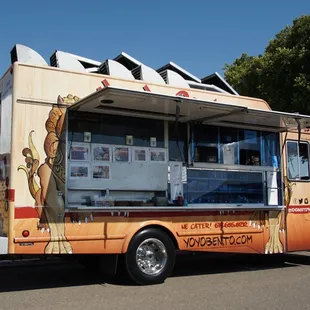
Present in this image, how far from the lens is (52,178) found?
282 inches

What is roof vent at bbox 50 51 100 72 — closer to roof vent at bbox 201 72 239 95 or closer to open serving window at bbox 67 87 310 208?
open serving window at bbox 67 87 310 208

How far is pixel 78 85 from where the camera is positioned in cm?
757

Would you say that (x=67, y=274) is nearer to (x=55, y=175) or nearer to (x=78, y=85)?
(x=55, y=175)

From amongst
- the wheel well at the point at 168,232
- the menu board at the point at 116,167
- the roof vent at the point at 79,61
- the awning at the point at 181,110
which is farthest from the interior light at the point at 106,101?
the wheel well at the point at 168,232

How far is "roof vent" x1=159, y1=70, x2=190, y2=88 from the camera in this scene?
8.82m

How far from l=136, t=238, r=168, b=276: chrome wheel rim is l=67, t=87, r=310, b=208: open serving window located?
0.70 m

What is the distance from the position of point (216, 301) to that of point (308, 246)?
3.69 m

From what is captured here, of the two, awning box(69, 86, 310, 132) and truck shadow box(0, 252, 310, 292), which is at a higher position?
awning box(69, 86, 310, 132)

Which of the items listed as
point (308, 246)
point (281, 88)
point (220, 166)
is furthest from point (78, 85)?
point (281, 88)

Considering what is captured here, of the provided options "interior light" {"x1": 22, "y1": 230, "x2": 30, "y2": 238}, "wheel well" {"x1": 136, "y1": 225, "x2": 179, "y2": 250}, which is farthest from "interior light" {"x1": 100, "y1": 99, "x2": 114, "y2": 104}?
"interior light" {"x1": 22, "y1": 230, "x2": 30, "y2": 238}

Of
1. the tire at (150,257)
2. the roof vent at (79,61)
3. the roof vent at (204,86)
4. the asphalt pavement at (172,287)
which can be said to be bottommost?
the asphalt pavement at (172,287)

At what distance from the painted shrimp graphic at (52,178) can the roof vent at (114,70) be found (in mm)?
1205

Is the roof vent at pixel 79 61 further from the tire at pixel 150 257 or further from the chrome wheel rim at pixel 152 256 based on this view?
the chrome wheel rim at pixel 152 256

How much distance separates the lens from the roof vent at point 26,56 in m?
7.27
